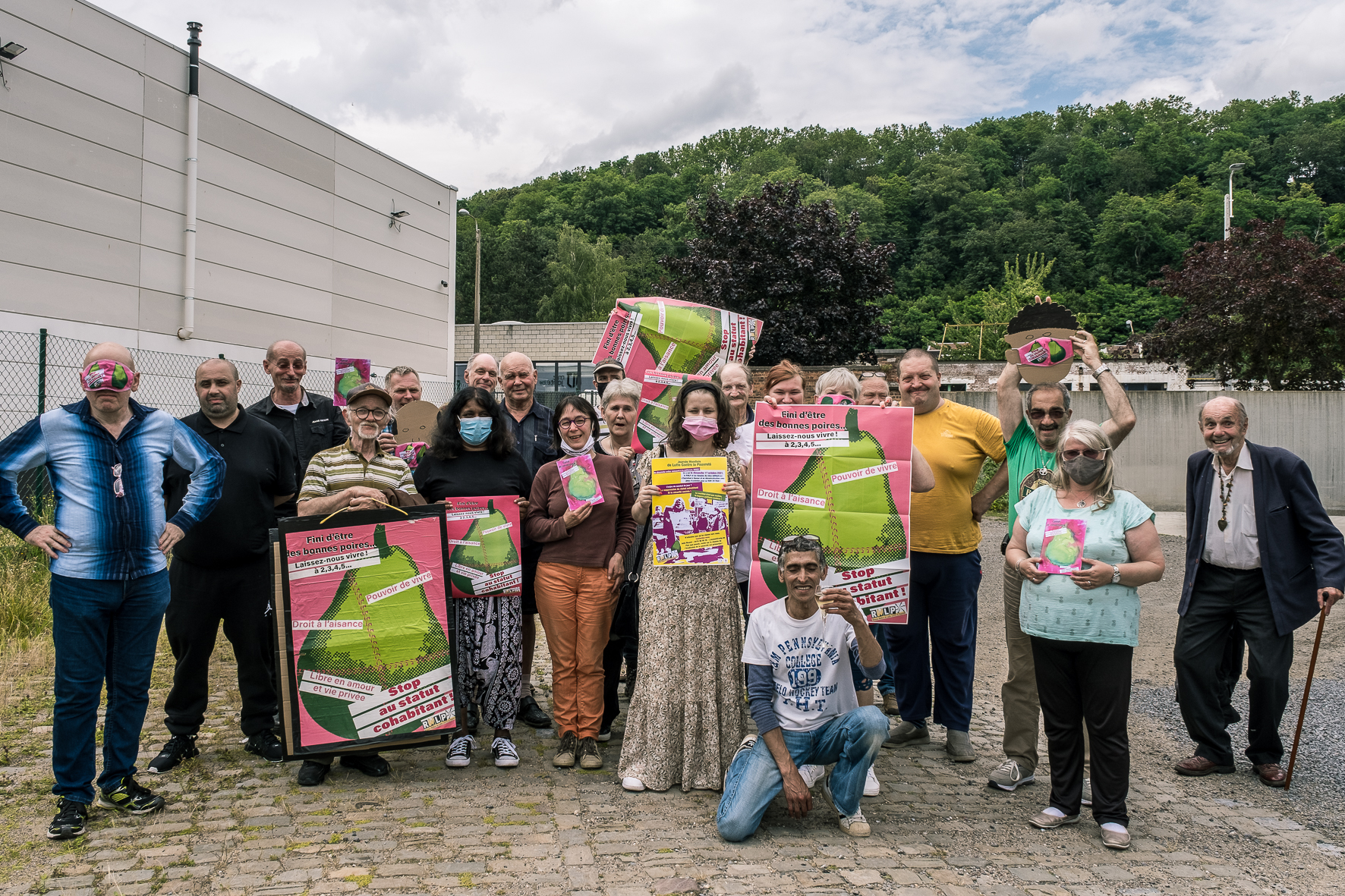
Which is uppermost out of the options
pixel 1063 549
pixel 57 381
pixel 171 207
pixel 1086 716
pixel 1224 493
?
pixel 171 207

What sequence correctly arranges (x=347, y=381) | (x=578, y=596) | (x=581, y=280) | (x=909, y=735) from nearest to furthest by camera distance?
(x=578, y=596) → (x=909, y=735) → (x=347, y=381) → (x=581, y=280)

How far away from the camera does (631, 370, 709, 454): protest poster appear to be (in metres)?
5.64

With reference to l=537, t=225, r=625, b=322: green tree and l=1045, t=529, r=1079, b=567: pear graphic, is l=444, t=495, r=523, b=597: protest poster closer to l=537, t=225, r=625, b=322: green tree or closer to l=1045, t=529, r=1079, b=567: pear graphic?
l=1045, t=529, r=1079, b=567: pear graphic

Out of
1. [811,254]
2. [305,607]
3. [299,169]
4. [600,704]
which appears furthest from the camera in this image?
[299,169]

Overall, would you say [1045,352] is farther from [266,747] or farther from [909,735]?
[266,747]

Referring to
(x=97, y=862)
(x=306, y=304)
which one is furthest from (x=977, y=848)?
(x=306, y=304)

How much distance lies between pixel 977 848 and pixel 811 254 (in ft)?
58.8

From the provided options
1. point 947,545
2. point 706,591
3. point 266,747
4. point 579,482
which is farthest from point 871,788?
point 266,747

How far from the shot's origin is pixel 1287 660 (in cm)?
500

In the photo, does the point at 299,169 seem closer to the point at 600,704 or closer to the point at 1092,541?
the point at 600,704

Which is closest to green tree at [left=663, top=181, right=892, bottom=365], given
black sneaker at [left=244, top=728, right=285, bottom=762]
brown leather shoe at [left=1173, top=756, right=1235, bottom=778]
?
brown leather shoe at [left=1173, top=756, right=1235, bottom=778]

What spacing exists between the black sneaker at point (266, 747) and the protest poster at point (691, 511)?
2.45 metres

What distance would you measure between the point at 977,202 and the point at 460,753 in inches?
2579

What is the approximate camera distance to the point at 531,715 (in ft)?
19.2
